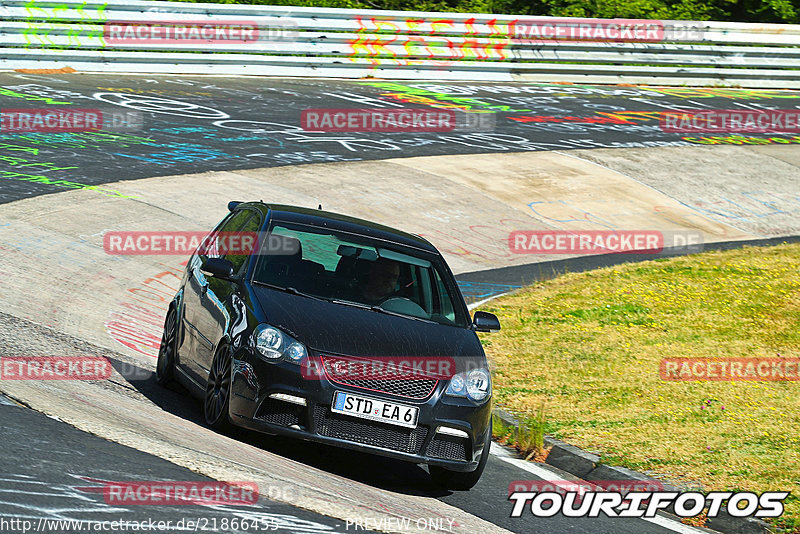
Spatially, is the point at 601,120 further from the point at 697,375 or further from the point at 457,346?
the point at 457,346

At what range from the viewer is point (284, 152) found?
19562mm

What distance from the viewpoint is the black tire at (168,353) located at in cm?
866

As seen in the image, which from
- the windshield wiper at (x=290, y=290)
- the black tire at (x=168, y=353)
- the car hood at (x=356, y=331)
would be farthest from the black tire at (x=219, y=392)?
the black tire at (x=168, y=353)

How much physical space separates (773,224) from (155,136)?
1107 centimetres

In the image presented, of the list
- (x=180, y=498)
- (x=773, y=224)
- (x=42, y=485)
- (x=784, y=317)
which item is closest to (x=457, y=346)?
(x=180, y=498)

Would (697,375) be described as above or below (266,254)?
below

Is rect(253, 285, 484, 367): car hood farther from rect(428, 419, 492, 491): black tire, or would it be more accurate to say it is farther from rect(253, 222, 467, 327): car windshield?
rect(428, 419, 492, 491): black tire

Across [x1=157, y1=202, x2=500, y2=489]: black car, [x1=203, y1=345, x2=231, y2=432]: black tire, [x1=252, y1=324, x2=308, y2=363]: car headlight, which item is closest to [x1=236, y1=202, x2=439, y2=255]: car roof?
[x1=157, y1=202, x2=500, y2=489]: black car

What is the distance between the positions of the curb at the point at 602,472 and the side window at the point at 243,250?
2764 mm

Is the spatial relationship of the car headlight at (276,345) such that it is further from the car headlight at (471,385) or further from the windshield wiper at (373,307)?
the car headlight at (471,385)

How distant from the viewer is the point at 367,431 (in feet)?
22.6

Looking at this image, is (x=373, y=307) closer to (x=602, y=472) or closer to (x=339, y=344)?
(x=339, y=344)

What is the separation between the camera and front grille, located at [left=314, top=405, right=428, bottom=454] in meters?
6.84

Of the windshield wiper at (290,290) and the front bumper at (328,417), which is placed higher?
the windshield wiper at (290,290)
